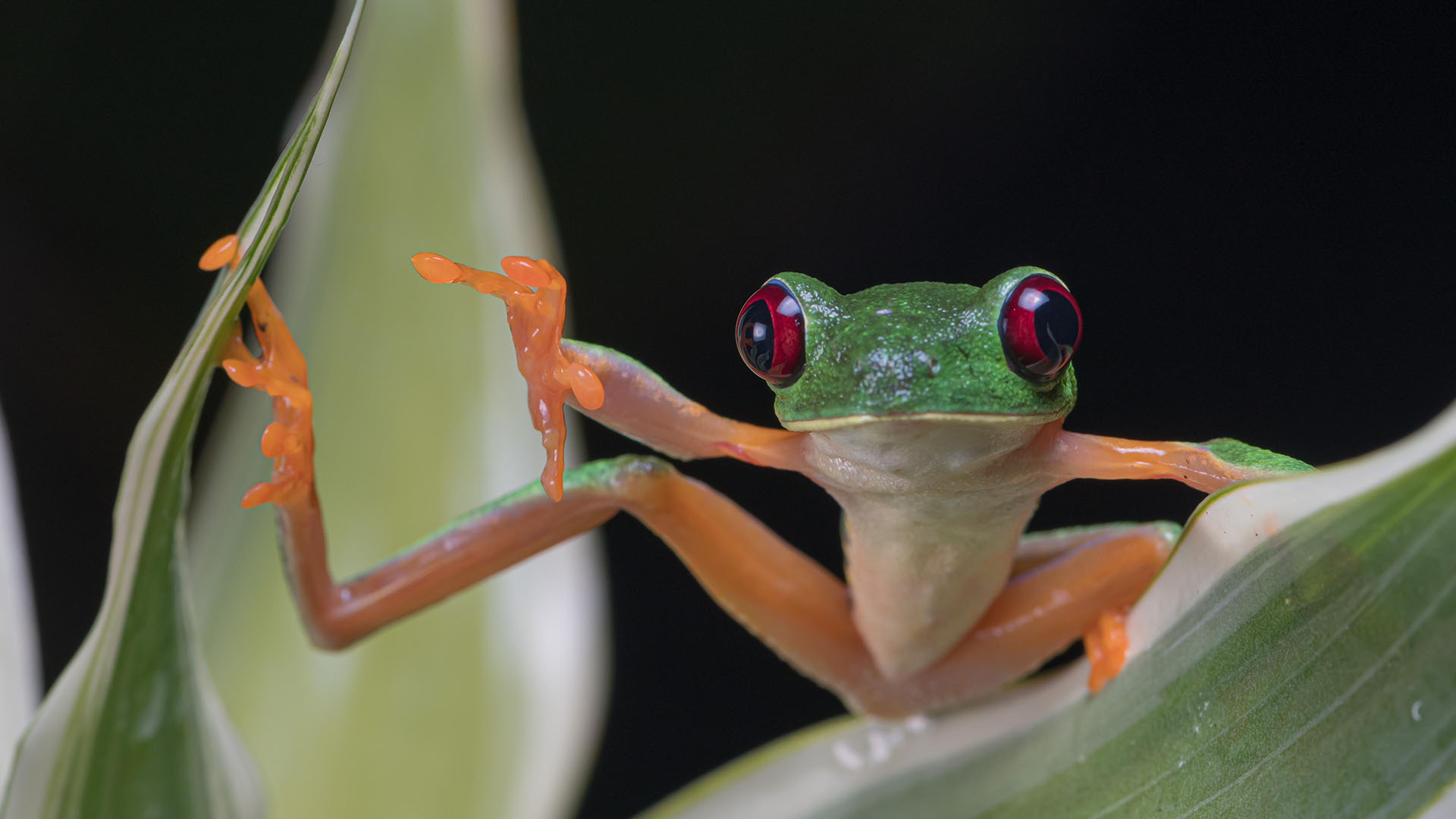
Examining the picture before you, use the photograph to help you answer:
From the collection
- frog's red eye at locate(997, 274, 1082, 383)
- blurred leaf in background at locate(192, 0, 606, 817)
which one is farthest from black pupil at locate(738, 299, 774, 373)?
blurred leaf in background at locate(192, 0, 606, 817)

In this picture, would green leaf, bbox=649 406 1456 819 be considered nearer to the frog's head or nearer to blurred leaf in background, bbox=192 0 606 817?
the frog's head

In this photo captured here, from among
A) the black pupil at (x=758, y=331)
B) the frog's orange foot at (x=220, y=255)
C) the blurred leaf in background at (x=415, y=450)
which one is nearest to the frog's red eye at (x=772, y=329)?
the black pupil at (x=758, y=331)

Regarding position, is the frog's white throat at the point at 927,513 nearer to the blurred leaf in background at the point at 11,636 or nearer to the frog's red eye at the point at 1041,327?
the frog's red eye at the point at 1041,327

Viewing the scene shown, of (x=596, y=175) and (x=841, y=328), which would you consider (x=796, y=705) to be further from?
(x=841, y=328)

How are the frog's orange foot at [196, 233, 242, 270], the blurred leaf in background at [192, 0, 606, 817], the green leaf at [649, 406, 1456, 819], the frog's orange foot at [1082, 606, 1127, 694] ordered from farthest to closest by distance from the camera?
the blurred leaf in background at [192, 0, 606, 817]
the frog's orange foot at [1082, 606, 1127, 694]
the frog's orange foot at [196, 233, 242, 270]
the green leaf at [649, 406, 1456, 819]

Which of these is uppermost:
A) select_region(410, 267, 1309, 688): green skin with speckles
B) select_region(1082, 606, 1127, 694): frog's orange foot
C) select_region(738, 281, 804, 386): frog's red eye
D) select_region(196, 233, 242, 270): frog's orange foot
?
select_region(196, 233, 242, 270): frog's orange foot

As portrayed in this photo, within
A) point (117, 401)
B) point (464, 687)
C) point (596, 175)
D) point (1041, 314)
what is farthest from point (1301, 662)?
point (117, 401)

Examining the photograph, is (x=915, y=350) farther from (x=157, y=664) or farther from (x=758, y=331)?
(x=157, y=664)
